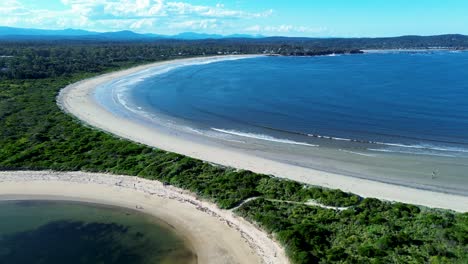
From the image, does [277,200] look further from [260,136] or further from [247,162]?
[260,136]

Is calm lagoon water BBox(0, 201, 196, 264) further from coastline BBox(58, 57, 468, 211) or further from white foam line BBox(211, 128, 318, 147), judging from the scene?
white foam line BBox(211, 128, 318, 147)

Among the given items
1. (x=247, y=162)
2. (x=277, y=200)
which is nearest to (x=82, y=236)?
(x=277, y=200)

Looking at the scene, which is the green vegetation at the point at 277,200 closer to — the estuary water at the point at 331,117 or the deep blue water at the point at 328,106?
the estuary water at the point at 331,117

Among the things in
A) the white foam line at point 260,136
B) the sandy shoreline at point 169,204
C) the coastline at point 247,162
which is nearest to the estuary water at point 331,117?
the white foam line at point 260,136

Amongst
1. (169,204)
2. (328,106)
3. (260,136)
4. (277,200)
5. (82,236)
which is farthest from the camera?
(328,106)

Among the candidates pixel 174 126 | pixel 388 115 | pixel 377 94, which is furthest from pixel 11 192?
pixel 377 94

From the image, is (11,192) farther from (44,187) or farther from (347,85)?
(347,85)
